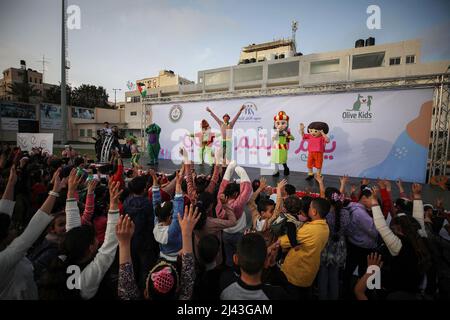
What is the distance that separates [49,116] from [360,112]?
28.5m

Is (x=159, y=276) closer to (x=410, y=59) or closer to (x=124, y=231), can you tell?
(x=124, y=231)

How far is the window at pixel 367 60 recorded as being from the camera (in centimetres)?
2619

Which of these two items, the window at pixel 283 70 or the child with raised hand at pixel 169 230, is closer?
the child with raised hand at pixel 169 230

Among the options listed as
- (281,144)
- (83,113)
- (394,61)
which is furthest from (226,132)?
(83,113)

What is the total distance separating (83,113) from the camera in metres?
31.4

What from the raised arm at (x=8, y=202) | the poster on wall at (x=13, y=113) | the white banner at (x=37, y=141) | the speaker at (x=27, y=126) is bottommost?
the raised arm at (x=8, y=202)

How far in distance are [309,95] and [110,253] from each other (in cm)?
801

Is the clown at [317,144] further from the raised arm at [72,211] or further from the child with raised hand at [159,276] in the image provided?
the raised arm at [72,211]

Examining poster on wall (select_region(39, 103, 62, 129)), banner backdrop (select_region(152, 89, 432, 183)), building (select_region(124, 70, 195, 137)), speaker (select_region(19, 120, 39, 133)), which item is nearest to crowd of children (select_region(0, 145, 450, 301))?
banner backdrop (select_region(152, 89, 432, 183))

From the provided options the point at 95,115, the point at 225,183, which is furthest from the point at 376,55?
the point at 95,115

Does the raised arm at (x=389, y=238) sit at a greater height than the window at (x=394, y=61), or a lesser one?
lesser

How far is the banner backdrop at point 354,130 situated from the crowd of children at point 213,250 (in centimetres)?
433

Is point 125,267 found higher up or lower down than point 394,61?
lower down

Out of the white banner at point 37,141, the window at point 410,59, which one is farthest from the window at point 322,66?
the white banner at point 37,141
